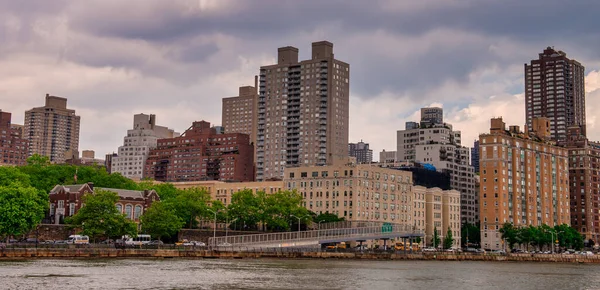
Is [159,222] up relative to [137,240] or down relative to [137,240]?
up

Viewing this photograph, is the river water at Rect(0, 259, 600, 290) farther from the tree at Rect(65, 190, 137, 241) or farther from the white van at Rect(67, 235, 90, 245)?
the tree at Rect(65, 190, 137, 241)

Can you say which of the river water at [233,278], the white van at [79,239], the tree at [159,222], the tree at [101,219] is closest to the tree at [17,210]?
the white van at [79,239]

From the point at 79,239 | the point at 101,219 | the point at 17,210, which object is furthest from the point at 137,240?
the point at 17,210

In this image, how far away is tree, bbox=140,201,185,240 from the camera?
7382 inches

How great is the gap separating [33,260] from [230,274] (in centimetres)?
3734

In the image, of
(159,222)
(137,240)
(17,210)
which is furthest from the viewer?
(137,240)

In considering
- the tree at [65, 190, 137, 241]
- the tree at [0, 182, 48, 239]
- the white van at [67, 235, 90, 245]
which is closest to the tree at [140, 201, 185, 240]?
the tree at [65, 190, 137, 241]

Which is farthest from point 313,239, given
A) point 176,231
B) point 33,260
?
point 33,260

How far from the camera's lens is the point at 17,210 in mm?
152000

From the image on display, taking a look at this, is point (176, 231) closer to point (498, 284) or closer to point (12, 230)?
point (12, 230)

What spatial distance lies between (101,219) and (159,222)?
63.3 feet

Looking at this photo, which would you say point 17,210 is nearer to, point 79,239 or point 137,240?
point 79,239

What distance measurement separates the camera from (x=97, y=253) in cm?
15325

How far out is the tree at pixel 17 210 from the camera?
15125 cm
